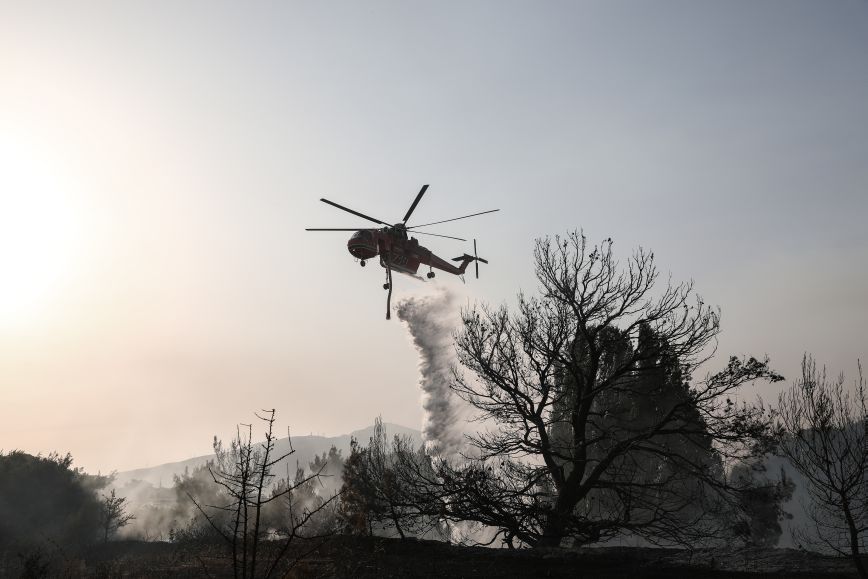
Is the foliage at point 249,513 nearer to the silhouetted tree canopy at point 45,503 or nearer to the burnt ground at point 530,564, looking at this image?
the burnt ground at point 530,564

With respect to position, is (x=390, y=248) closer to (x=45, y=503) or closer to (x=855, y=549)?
(x=855, y=549)

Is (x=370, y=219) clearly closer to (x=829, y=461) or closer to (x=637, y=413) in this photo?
(x=637, y=413)

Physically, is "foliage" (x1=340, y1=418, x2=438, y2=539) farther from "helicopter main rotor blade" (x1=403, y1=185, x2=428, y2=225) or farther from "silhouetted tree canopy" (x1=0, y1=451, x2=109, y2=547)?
"silhouetted tree canopy" (x1=0, y1=451, x2=109, y2=547)

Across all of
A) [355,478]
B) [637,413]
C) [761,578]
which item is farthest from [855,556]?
[637,413]

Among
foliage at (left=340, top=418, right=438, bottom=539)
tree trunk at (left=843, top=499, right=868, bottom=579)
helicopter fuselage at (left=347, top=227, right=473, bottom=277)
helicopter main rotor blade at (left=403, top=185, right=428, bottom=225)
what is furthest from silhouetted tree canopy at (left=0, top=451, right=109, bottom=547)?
tree trunk at (left=843, top=499, right=868, bottom=579)

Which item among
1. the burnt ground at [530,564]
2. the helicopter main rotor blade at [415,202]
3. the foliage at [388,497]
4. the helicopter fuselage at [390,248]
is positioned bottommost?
the burnt ground at [530,564]

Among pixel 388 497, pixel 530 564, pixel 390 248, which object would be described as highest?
pixel 390 248

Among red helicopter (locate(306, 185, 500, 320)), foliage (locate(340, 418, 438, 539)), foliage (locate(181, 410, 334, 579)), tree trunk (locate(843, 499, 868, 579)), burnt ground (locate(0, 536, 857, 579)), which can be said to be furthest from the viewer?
red helicopter (locate(306, 185, 500, 320))

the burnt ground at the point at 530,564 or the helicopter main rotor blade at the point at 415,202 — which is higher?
the helicopter main rotor blade at the point at 415,202

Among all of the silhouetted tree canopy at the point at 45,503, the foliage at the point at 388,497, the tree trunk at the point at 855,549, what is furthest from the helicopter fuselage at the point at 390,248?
the silhouetted tree canopy at the point at 45,503

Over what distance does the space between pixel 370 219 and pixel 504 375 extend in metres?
17.2

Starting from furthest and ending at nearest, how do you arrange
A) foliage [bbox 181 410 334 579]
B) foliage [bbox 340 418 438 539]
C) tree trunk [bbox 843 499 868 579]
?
foliage [bbox 340 418 438 539], tree trunk [bbox 843 499 868 579], foliage [bbox 181 410 334 579]

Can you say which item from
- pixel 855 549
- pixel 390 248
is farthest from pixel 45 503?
pixel 855 549

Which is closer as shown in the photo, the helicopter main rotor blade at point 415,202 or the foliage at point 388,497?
the foliage at point 388,497
